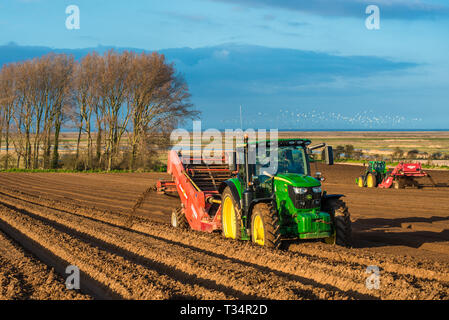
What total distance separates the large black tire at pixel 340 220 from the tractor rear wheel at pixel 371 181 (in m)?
17.4

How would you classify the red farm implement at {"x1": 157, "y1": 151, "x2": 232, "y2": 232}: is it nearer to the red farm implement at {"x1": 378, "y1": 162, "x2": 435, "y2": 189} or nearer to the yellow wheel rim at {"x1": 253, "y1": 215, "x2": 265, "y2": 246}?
the yellow wheel rim at {"x1": 253, "y1": 215, "x2": 265, "y2": 246}

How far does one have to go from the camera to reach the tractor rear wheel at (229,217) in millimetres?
10805

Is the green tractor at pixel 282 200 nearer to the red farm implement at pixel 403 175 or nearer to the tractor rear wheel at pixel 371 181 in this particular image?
the red farm implement at pixel 403 175

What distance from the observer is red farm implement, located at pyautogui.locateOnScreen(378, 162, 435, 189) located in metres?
25.5

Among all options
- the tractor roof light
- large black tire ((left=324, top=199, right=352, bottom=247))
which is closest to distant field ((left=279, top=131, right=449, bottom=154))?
large black tire ((left=324, top=199, right=352, bottom=247))

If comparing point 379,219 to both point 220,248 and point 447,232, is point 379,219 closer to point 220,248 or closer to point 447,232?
point 447,232

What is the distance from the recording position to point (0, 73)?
48.2 metres

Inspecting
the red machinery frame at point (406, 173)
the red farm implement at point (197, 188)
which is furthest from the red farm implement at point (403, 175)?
the red farm implement at point (197, 188)

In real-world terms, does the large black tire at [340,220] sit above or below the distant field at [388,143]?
below

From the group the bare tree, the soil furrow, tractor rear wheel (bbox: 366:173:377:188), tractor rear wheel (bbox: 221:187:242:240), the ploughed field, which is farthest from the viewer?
the bare tree

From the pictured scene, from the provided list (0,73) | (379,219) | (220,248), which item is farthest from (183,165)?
(0,73)

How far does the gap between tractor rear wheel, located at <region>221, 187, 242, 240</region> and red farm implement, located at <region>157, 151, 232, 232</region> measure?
0.37 m

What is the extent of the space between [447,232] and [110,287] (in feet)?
28.4

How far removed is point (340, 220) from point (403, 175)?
17.0 m
